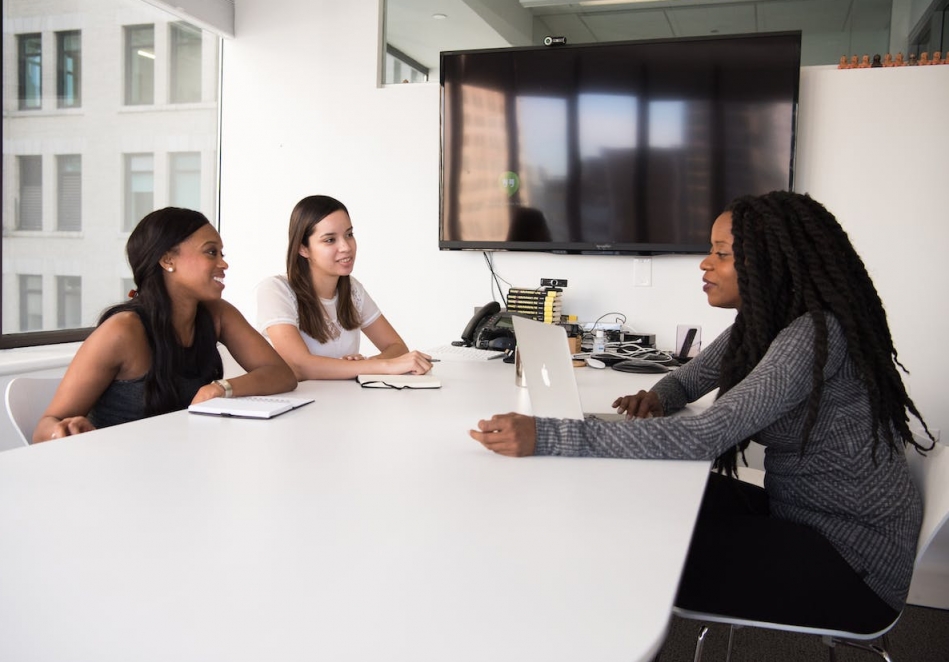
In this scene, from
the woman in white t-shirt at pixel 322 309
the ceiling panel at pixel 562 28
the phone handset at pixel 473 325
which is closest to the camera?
the woman in white t-shirt at pixel 322 309

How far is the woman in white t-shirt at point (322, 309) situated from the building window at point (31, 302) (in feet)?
5.26

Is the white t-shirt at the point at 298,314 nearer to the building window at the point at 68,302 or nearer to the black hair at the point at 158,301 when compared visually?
the black hair at the point at 158,301

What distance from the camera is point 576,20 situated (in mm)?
4234

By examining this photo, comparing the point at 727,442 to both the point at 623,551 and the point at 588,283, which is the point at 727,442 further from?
the point at 588,283

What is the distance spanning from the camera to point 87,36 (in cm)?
402

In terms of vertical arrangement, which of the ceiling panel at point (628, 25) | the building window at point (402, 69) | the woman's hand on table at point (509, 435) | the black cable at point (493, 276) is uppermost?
the ceiling panel at point (628, 25)

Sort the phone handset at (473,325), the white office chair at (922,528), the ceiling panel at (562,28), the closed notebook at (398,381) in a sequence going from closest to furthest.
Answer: the white office chair at (922,528)
the closed notebook at (398,381)
the phone handset at (473,325)
the ceiling panel at (562,28)

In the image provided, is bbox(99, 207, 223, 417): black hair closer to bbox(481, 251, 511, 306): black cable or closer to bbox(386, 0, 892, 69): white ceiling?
bbox(481, 251, 511, 306): black cable

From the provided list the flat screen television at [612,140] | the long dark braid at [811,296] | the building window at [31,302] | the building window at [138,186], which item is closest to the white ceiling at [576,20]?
the flat screen television at [612,140]

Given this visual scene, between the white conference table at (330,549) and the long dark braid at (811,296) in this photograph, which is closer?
the white conference table at (330,549)

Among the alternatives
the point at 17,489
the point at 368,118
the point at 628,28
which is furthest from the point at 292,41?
the point at 17,489

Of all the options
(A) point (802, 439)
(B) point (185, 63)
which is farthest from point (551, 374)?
(B) point (185, 63)

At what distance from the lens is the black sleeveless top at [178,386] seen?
210 cm

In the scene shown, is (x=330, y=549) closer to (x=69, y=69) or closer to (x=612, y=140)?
(x=612, y=140)
